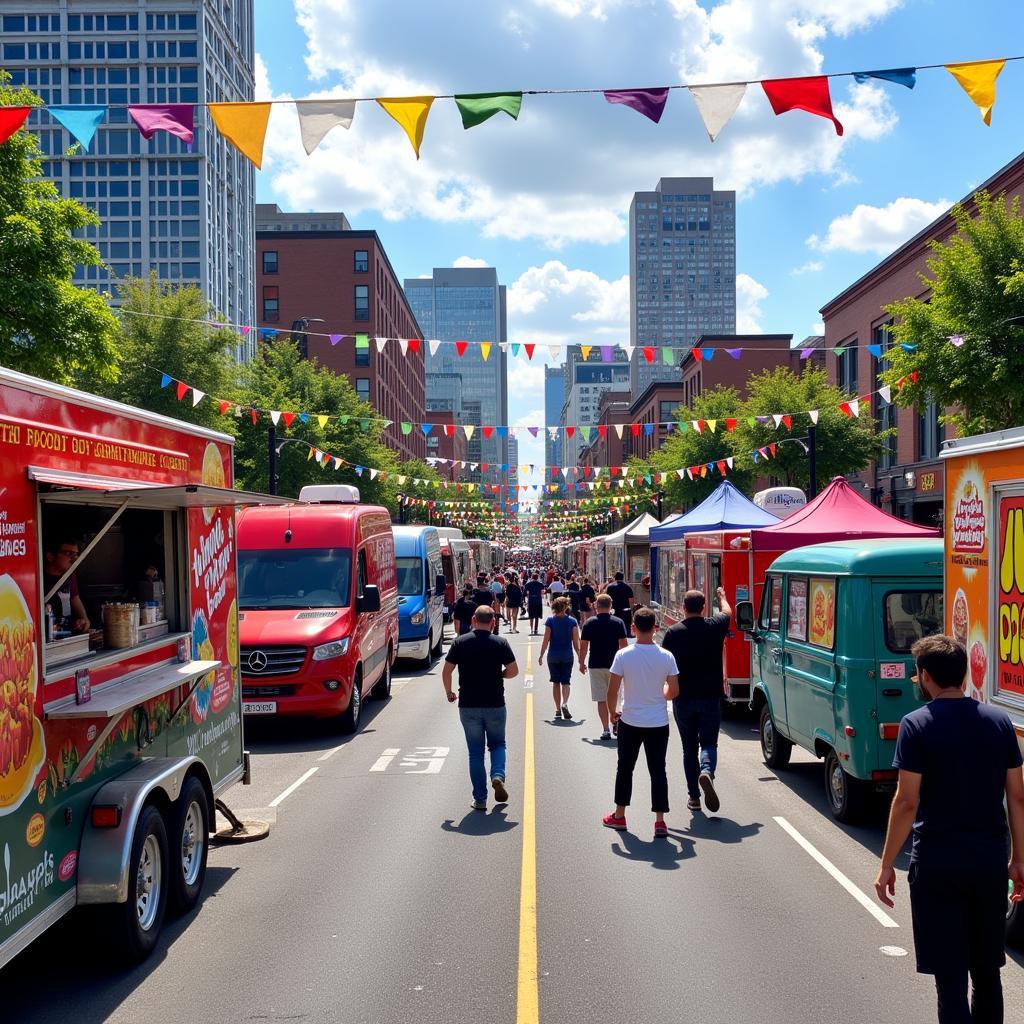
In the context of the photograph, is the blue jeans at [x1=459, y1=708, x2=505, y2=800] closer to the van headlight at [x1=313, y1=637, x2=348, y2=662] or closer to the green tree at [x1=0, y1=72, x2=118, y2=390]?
the van headlight at [x1=313, y1=637, x2=348, y2=662]

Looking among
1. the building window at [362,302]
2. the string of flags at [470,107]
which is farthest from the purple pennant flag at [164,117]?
the building window at [362,302]

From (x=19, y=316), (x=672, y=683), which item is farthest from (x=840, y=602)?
(x=19, y=316)

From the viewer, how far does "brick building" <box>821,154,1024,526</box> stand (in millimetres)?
36375

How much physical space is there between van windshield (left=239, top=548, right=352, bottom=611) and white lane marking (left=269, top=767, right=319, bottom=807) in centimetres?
319

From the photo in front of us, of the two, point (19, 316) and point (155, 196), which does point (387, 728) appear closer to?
point (19, 316)

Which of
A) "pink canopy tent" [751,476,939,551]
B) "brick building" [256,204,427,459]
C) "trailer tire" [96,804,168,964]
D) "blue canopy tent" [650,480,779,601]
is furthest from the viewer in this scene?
"brick building" [256,204,427,459]

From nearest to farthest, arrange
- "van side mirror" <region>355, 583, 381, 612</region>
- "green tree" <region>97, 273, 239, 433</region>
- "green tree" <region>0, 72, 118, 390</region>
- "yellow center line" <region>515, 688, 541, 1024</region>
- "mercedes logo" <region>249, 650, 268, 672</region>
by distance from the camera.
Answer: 1. "yellow center line" <region>515, 688, 541, 1024</region>
2. "mercedes logo" <region>249, 650, 268, 672</region>
3. "van side mirror" <region>355, 583, 381, 612</region>
4. "green tree" <region>0, 72, 118, 390</region>
5. "green tree" <region>97, 273, 239, 433</region>

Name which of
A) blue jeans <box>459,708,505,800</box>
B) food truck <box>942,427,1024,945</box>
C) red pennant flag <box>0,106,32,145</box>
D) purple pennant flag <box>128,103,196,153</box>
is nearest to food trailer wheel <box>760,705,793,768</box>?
blue jeans <box>459,708,505,800</box>

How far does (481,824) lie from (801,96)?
6.94 m

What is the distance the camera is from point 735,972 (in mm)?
5418

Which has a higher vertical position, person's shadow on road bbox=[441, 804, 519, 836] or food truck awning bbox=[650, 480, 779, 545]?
food truck awning bbox=[650, 480, 779, 545]

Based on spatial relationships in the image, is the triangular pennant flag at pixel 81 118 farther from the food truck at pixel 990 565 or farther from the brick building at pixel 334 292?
the brick building at pixel 334 292

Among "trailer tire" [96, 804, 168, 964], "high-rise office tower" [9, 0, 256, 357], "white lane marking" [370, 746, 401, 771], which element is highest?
"high-rise office tower" [9, 0, 256, 357]

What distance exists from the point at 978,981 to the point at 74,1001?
4.30m
